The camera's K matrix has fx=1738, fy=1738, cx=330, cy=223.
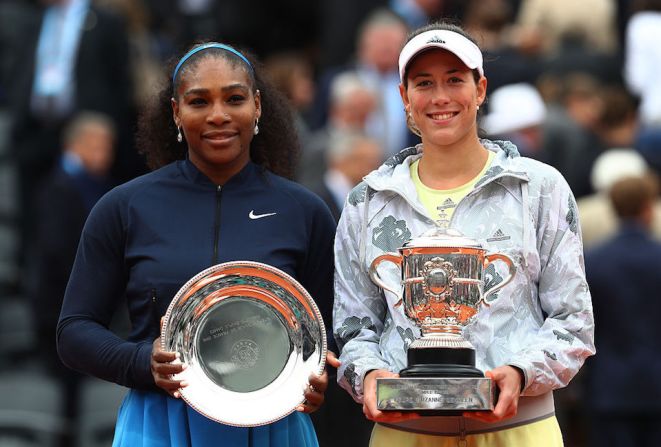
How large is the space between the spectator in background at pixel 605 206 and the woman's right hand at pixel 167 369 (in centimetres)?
504

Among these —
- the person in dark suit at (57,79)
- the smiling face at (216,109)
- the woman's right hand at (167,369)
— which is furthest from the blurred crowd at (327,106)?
the woman's right hand at (167,369)

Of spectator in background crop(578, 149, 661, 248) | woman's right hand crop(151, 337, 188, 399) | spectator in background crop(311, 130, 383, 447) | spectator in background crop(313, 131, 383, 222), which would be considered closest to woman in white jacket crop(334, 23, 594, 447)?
woman's right hand crop(151, 337, 188, 399)

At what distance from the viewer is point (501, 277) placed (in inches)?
196

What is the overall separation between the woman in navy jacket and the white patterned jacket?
0.77 feet

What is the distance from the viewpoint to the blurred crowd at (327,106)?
953 centimetres

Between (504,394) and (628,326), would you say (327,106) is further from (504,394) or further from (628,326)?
(504,394)

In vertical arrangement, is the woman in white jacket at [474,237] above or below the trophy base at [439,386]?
above

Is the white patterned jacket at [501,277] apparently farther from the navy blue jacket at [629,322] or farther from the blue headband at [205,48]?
the navy blue jacket at [629,322]

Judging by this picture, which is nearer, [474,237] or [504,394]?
[504,394]

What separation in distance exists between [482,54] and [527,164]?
1.21ft

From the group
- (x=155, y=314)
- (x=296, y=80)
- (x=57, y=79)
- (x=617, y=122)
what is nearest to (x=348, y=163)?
(x=617, y=122)

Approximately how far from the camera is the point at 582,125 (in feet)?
37.8

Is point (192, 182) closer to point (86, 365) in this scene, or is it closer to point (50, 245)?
point (86, 365)

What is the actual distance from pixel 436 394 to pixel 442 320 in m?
0.23
